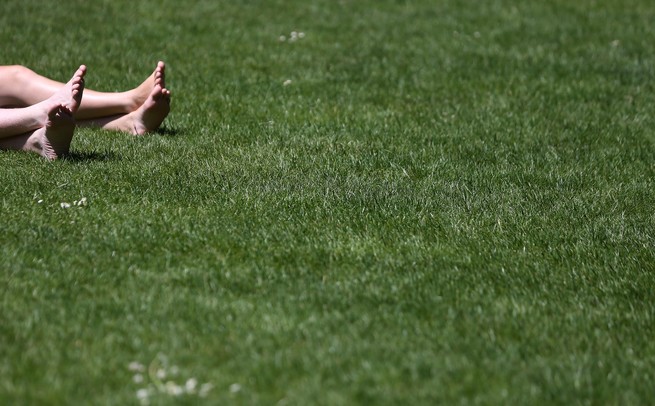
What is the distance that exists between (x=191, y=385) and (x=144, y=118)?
11.5 ft

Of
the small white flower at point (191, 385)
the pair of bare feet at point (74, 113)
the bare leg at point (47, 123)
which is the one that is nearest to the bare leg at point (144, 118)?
the pair of bare feet at point (74, 113)

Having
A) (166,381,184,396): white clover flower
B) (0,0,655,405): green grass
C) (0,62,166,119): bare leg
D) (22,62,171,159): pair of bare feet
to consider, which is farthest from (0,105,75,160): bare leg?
(166,381,184,396): white clover flower

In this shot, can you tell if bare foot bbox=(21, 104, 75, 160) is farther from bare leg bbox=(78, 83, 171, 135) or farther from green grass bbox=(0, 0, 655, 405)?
bare leg bbox=(78, 83, 171, 135)

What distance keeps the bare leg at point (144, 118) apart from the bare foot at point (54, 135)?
2.41 feet

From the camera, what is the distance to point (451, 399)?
344cm

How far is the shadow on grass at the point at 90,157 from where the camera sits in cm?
593

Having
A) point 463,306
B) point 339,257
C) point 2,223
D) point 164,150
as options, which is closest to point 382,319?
point 463,306

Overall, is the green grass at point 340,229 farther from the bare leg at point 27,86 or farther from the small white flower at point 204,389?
the bare leg at point 27,86

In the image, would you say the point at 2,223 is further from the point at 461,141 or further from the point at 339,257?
the point at 461,141

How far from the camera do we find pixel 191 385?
135 inches

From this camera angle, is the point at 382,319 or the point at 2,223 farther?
the point at 2,223

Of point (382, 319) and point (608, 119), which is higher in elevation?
point (382, 319)

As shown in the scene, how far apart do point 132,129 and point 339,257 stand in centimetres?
251

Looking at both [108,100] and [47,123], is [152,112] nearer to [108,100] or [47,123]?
[108,100]
